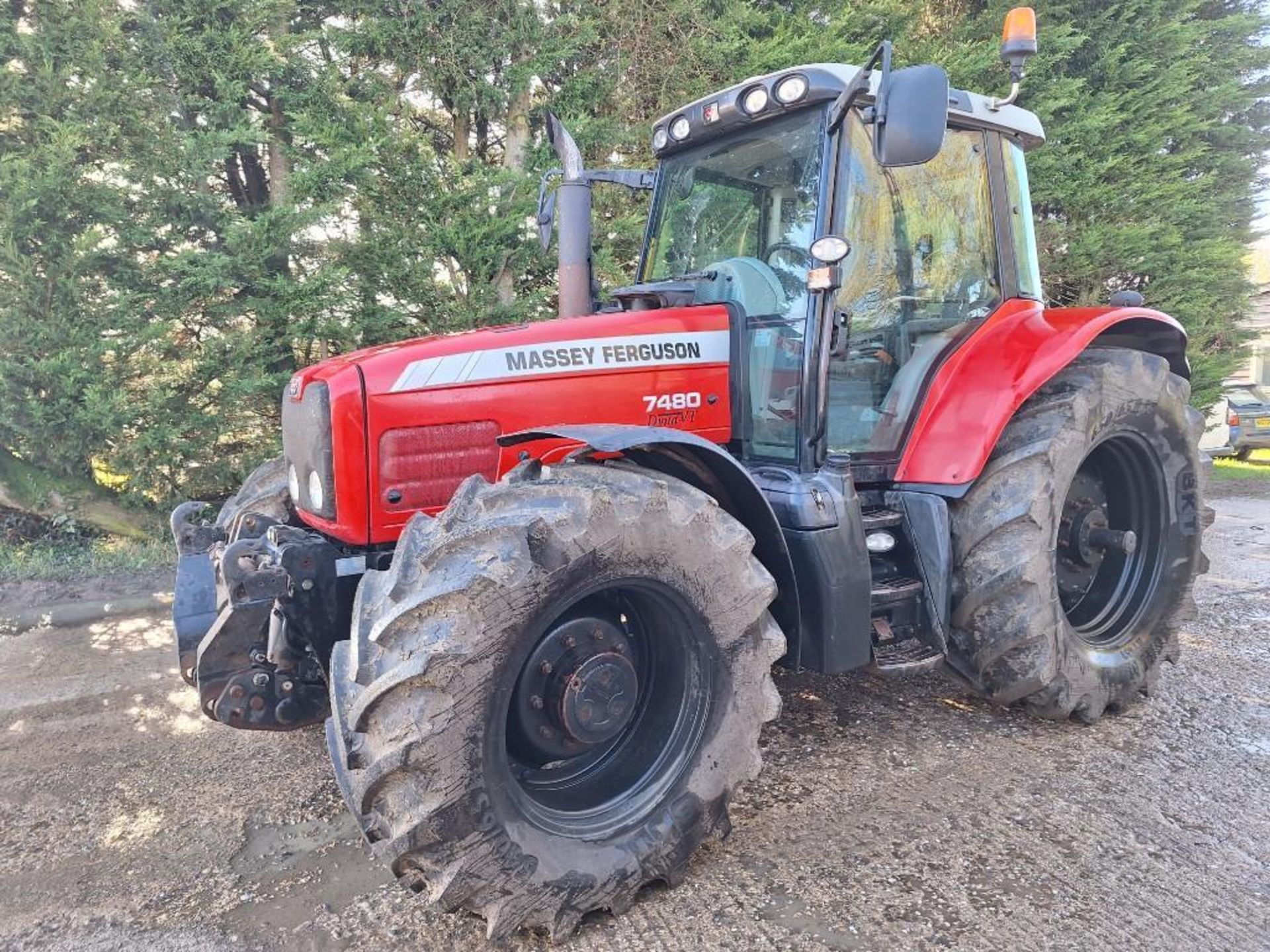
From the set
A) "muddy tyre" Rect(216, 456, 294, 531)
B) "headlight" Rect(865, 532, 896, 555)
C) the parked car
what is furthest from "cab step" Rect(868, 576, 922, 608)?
the parked car

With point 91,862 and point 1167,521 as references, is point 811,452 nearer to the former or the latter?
point 1167,521

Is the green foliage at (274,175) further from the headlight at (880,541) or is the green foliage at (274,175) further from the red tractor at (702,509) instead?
the headlight at (880,541)

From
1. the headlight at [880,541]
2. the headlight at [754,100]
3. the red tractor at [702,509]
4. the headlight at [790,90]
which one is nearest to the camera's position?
the red tractor at [702,509]

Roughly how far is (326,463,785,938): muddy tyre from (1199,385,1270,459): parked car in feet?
47.0

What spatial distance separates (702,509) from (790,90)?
1636 mm

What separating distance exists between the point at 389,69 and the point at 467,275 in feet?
5.84

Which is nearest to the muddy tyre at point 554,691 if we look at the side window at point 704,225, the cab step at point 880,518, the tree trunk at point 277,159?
the cab step at point 880,518

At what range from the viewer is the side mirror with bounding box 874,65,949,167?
247 centimetres

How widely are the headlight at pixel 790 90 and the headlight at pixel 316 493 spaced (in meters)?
2.06

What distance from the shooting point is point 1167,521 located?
372 cm

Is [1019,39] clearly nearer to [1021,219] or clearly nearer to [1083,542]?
[1021,219]

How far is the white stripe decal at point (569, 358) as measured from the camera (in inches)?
102

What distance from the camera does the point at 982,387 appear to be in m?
3.23

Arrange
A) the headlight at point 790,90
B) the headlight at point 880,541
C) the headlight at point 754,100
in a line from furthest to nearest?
the headlight at point 880,541
the headlight at point 754,100
the headlight at point 790,90
